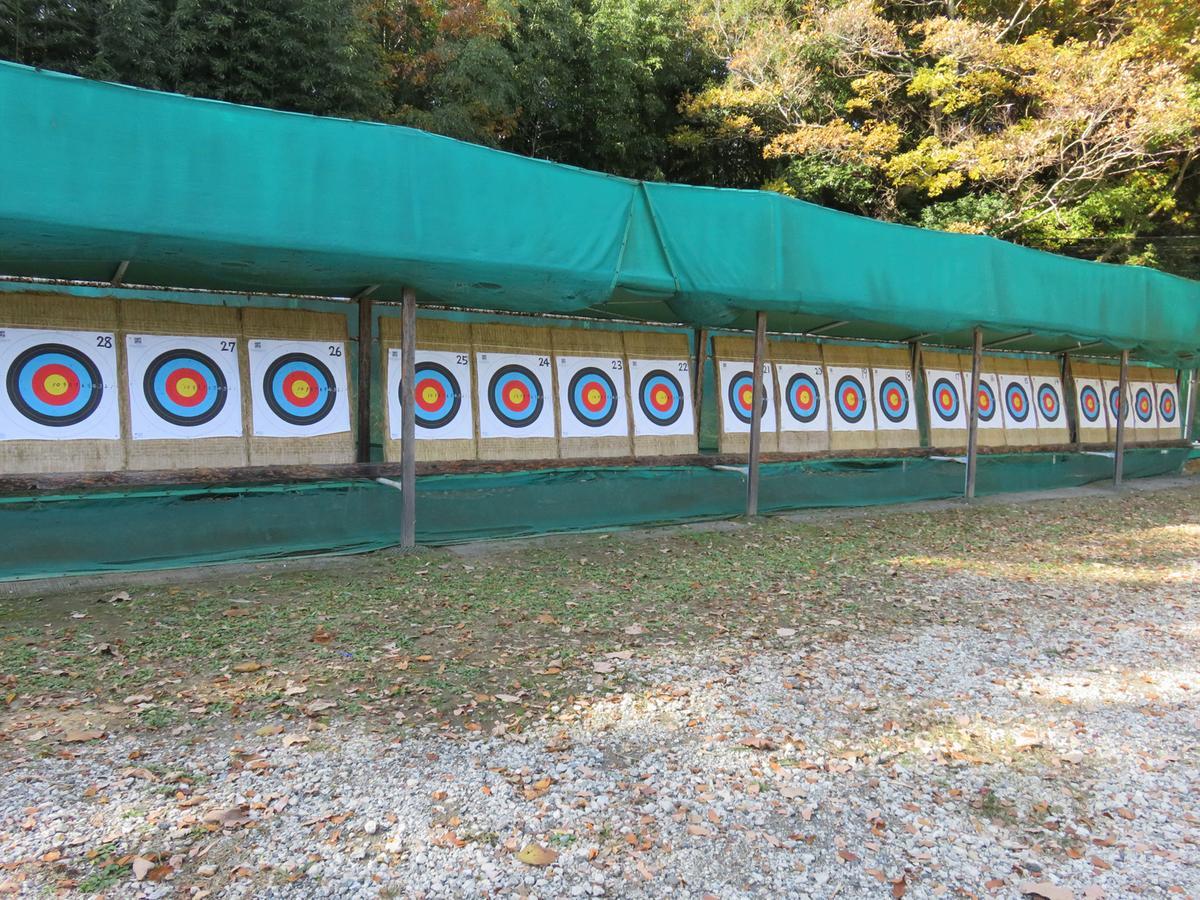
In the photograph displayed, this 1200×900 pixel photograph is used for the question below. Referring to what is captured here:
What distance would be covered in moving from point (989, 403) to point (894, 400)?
161 centimetres

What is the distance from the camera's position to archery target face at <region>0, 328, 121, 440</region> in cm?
394

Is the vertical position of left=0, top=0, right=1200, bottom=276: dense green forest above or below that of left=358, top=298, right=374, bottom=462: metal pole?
above

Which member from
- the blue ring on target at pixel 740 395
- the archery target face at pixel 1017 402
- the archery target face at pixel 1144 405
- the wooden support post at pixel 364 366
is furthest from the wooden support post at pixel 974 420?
the wooden support post at pixel 364 366

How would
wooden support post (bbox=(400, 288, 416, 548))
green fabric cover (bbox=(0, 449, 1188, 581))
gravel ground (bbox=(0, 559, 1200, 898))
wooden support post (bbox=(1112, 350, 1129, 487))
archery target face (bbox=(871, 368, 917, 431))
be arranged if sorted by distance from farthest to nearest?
wooden support post (bbox=(1112, 350, 1129, 487))
archery target face (bbox=(871, 368, 917, 431))
wooden support post (bbox=(400, 288, 416, 548))
green fabric cover (bbox=(0, 449, 1188, 581))
gravel ground (bbox=(0, 559, 1200, 898))

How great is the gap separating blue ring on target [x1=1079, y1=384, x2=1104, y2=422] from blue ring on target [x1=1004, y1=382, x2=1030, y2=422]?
1.20 m

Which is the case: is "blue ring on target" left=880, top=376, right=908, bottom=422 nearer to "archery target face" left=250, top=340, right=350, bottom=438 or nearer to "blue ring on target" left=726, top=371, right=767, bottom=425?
"blue ring on target" left=726, top=371, right=767, bottom=425

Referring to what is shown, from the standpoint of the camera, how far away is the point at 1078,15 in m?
15.4

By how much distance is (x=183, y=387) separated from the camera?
4.40m

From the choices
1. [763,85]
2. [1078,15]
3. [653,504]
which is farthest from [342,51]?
[1078,15]

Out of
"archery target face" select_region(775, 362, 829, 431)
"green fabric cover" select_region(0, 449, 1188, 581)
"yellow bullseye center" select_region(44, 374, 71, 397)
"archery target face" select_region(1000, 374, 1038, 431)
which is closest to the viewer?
"green fabric cover" select_region(0, 449, 1188, 581)

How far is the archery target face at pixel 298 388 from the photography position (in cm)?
461

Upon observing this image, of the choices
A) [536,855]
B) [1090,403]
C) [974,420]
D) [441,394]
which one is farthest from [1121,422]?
[536,855]

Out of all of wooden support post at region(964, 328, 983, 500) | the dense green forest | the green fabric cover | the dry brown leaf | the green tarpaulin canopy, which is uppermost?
the dense green forest

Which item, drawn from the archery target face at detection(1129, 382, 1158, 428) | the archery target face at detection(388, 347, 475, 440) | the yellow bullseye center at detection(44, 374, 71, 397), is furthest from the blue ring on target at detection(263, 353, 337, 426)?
the archery target face at detection(1129, 382, 1158, 428)
